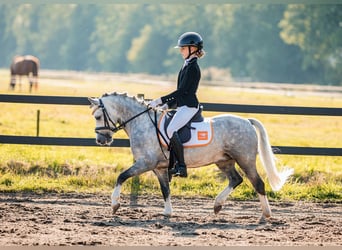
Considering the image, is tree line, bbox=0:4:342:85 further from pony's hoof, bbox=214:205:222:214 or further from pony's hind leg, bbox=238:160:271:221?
pony's hoof, bbox=214:205:222:214

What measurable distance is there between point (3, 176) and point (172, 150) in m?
3.86

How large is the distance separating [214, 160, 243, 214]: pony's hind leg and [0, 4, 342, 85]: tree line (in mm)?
53355

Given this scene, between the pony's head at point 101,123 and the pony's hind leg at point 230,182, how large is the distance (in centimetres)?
165

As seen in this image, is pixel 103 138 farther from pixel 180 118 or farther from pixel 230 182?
pixel 230 182

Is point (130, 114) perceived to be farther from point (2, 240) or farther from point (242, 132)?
point (2, 240)

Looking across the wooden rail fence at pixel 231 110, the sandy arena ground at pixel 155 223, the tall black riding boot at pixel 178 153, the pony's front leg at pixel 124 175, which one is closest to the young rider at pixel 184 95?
the tall black riding boot at pixel 178 153

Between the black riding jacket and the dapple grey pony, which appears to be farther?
the dapple grey pony

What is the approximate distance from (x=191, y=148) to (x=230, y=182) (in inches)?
30.3

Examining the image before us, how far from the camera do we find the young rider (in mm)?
9570

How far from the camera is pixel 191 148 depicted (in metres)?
9.85

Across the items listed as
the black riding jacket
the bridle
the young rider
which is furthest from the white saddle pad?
the bridle

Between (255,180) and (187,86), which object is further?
(255,180)

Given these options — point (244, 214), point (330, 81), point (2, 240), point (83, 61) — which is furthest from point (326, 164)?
point (83, 61)

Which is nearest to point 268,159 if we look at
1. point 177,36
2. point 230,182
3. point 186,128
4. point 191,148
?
point 230,182
